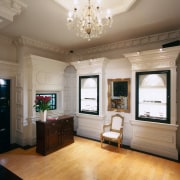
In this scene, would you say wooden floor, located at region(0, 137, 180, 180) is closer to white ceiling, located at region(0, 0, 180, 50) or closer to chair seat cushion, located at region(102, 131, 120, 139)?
chair seat cushion, located at region(102, 131, 120, 139)

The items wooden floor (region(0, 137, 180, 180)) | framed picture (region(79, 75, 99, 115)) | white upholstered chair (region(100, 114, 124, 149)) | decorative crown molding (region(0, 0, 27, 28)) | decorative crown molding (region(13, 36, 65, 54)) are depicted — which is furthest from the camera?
framed picture (region(79, 75, 99, 115))

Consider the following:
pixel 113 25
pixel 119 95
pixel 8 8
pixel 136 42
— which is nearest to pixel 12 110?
pixel 8 8

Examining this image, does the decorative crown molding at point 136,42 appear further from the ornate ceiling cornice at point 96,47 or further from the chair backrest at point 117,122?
the chair backrest at point 117,122

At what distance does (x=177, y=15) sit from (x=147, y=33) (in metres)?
0.91

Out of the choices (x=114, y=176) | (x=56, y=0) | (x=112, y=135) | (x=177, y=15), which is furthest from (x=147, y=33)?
(x=114, y=176)

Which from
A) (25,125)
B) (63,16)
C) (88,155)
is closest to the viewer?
(63,16)

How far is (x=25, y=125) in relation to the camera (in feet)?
13.3

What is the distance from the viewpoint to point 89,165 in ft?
9.91

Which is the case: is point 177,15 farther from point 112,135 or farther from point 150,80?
point 112,135

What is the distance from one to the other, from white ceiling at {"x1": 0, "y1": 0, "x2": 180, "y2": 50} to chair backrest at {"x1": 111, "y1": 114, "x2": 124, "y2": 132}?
7.64 feet

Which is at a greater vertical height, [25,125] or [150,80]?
[150,80]

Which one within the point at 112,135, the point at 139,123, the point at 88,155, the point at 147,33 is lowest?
the point at 88,155

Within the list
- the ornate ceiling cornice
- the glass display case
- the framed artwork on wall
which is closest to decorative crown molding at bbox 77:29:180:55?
the ornate ceiling cornice

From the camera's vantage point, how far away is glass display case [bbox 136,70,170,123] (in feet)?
11.1
